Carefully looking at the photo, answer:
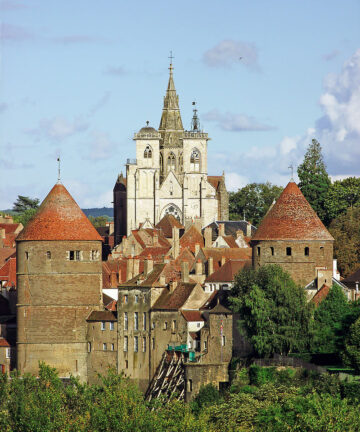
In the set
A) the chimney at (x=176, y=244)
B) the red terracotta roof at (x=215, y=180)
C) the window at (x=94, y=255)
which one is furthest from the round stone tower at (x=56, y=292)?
the red terracotta roof at (x=215, y=180)

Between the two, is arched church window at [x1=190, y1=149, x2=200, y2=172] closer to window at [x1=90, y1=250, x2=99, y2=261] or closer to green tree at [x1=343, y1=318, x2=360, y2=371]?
window at [x1=90, y1=250, x2=99, y2=261]

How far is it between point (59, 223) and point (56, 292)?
420cm

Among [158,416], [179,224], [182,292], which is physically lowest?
[158,416]

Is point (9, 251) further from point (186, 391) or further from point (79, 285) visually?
point (186, 391)

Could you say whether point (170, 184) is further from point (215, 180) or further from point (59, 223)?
point (59, 223)

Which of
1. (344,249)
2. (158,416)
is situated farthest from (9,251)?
(158,416)

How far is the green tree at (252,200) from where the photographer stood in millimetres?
160500

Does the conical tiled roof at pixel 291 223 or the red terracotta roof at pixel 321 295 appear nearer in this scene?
the red terracotta roof at pixel 321 295

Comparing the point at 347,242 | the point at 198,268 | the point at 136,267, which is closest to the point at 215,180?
the point at 347,242

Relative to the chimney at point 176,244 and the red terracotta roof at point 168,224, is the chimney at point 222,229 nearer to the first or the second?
the chimney at point 176,244

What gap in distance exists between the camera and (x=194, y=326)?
90875 millimetres

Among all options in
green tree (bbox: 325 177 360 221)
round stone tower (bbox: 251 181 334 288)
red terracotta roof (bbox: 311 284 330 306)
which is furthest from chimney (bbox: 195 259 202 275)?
green tree (bbox: 325 177 360 221)

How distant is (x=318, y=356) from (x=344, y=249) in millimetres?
30601

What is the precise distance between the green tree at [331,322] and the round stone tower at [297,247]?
13.1 feet
